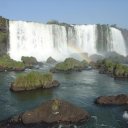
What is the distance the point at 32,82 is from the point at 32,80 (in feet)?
0.82

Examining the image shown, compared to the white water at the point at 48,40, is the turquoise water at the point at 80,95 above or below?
below

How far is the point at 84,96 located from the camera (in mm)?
37562

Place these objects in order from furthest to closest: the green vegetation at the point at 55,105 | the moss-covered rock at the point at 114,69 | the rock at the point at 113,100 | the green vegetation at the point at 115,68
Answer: the green vegetation at the point at 115,68 < the moss-covered rock at the point at 114,69 < the rock at the point at 113,100 < the green vegetation at the point at 55,105

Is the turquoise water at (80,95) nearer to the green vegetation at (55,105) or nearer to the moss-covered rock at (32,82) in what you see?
the moss-covered rock at (32,82)

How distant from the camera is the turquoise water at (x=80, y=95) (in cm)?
2861

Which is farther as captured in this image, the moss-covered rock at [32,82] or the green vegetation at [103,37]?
the green vegetation at [103,37]

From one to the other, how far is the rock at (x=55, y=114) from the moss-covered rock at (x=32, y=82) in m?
12.7

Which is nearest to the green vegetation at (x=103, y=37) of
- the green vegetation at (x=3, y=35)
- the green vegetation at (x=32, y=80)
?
the green vegetation at (x=3, y=35)

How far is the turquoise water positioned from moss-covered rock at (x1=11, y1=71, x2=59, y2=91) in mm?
1052

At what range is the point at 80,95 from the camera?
38188mm

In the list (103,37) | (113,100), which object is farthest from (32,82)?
(103,37)

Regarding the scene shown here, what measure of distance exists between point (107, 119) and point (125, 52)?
69.5 meters

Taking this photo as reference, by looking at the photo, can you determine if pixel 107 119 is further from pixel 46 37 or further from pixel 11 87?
pixel 46 37

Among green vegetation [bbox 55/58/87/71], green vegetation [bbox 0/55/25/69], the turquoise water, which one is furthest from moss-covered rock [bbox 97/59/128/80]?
green vegetation [bbox 0/55/25/69]
